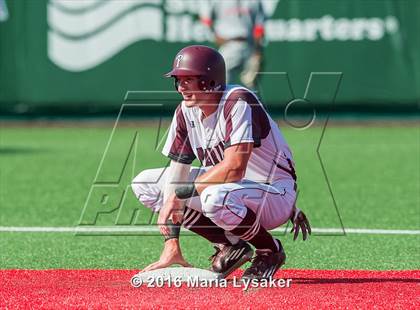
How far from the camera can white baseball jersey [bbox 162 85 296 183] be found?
20.0 feet

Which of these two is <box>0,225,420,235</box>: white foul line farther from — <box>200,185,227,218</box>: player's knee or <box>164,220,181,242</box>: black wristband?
<box>200,185,227,218</box>: player's knee

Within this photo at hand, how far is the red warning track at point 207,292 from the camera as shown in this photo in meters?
5.52

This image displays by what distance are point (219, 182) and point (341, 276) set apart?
109 centimetres

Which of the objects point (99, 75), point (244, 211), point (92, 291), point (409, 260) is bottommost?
point (99, 75)

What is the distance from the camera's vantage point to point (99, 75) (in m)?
18.8

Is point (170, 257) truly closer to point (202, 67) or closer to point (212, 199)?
point (212, 199)

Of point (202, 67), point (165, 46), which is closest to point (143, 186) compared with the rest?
point (202, 67)

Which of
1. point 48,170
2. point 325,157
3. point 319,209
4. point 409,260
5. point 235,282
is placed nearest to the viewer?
point 235,282

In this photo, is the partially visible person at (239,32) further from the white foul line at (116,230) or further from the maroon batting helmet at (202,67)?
the maroon batting helmet at (202,67)

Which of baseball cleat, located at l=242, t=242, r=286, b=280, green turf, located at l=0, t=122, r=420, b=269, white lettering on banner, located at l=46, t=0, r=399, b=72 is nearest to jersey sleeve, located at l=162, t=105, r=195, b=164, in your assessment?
baseball cleat, located at l=242, t=242, r=286, b=280

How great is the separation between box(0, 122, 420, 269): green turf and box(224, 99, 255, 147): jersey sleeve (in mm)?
1474

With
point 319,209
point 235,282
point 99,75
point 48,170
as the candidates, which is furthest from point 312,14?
point 235,282

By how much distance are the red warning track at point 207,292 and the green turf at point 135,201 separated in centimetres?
63

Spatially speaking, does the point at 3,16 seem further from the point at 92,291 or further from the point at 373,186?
the point at 92,291
